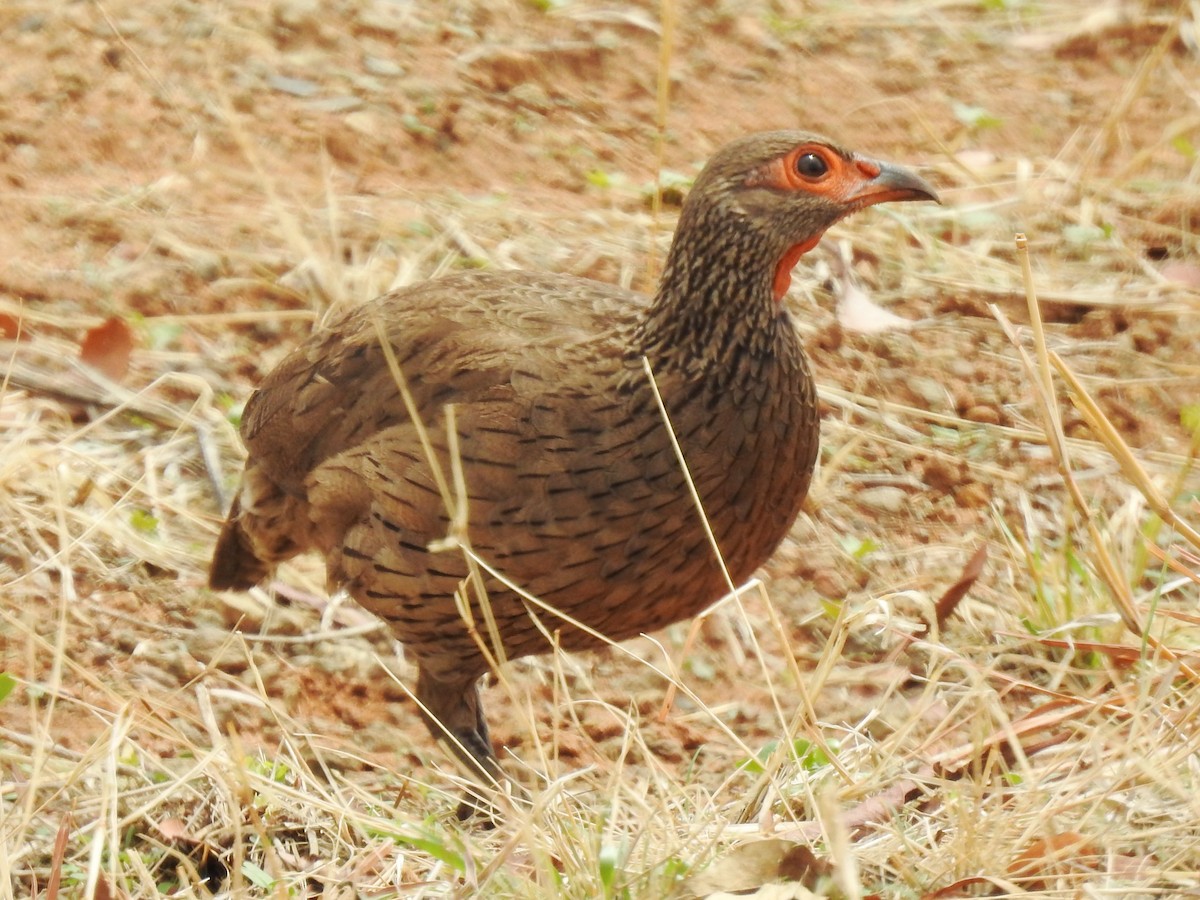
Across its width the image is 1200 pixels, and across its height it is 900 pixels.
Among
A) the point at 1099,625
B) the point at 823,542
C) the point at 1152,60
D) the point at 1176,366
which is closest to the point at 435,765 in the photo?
the point at 823,542

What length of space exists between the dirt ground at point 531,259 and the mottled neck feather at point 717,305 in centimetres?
60

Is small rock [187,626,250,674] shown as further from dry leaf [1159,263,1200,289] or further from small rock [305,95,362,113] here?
dry leaf [1159,263,1200,289]

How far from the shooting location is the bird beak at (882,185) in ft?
10.7

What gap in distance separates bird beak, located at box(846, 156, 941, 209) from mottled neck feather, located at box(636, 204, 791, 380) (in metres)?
0.22

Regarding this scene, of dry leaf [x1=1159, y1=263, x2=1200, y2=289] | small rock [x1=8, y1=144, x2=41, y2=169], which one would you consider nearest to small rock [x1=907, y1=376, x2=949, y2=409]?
dry leaf [x1=1159, y1=263, x2=1200, y2=289]

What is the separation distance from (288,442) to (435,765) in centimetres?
87

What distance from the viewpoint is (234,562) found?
154 inches

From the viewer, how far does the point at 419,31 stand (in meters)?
6.43

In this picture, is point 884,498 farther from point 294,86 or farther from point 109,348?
point 294,86

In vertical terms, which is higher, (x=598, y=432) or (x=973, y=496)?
(x=598, y=432)

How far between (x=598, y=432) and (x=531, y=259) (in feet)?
7.08

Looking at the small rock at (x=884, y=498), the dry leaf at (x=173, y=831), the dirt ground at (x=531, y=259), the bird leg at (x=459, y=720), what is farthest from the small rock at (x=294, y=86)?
the dry leaf at (x=173, y=831)

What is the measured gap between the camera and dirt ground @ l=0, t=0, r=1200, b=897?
4.02m

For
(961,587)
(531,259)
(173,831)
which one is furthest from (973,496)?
(173,831)
